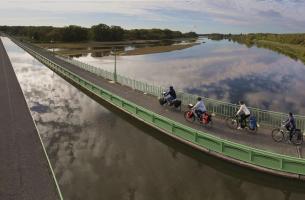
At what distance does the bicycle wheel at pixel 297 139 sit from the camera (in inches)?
690

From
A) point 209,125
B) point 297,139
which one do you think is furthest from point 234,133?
point 297,139

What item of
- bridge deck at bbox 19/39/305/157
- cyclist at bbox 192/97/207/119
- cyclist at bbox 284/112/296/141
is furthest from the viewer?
cyclist at bbox 192/97/207/119

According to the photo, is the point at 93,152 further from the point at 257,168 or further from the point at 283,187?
the point at 283,187

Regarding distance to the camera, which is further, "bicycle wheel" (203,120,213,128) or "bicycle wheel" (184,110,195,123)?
"bicycle wheel" (184,110,195,123)

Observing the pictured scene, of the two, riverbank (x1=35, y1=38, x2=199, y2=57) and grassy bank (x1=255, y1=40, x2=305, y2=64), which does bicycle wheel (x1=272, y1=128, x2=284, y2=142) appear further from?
grassy bank (x1=255, y1=40, x2=305, y2=64)

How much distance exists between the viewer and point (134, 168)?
1752 centimetres

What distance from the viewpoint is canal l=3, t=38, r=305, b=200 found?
15.1 metres

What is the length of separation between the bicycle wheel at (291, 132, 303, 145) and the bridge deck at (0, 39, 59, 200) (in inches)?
465

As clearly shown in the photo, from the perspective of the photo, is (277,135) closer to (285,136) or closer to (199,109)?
(285,136)

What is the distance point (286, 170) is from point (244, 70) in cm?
4826

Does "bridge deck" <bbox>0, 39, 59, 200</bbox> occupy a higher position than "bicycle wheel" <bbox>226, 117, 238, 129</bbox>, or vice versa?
"bicycle wheel" <bbox>226, 117, 238, 129</bbox>

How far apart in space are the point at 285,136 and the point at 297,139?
0.62m

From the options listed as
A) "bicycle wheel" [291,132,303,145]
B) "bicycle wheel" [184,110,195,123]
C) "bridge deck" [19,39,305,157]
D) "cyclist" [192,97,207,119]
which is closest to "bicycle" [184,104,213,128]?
"bicycle wheel" [184,110,195,123]

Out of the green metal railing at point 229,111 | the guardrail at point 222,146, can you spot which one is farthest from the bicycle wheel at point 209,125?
the green metal railing at point 229,111
